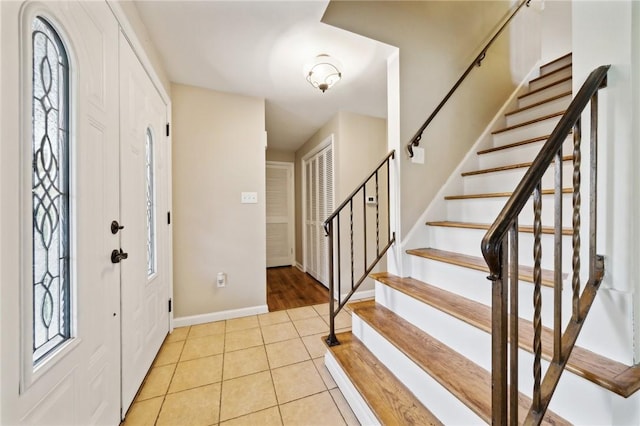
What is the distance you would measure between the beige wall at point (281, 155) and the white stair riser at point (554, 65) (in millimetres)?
3706

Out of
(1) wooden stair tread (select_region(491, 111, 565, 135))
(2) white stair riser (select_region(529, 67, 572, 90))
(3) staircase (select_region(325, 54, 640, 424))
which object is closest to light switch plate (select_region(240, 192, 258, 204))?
(3) staircase (select_region(325, 54, 640, 424))

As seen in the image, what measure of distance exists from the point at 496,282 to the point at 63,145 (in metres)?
1.49

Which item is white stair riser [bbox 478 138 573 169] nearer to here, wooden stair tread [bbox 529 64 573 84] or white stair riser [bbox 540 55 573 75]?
wooden stair tread [bbox 529 64 573 84]

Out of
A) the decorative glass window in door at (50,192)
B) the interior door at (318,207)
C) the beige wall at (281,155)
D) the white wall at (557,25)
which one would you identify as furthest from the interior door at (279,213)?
the white wall at (557,25)

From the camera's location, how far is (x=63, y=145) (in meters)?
0.90

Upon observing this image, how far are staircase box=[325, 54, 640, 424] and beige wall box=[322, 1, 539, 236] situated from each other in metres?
0.25

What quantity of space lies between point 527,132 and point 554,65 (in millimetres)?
1169

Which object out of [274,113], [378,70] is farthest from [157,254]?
[378,70]

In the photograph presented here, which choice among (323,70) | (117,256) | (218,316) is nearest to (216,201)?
(218,316)

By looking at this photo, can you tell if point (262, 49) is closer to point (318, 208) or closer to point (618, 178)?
point (618, 178)

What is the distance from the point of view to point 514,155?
1889 millimetres

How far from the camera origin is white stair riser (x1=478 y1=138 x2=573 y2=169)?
68.1 inches

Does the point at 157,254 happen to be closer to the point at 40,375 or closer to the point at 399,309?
the point at 40,375

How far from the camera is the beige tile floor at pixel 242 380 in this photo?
4.27 feet
